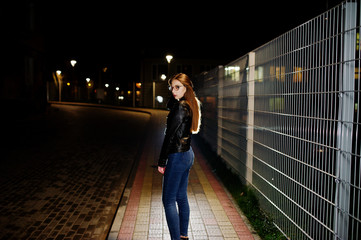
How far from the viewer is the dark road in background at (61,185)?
4.33 m

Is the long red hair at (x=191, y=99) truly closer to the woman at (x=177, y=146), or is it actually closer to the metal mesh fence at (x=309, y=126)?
the woman at (x=177, y=146)

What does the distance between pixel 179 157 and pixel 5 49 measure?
17633 mm

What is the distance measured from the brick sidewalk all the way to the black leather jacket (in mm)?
1283

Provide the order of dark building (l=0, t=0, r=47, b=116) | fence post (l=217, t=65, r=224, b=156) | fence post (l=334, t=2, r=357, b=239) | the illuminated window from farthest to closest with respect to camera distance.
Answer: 1. dark building (l=0, t=0, r=47, b=116)
2. fence post (l=217, t=65, r=224, b=156)
3. the illuminated window
4. fence post (l=334, t=2, r=357, b=239)

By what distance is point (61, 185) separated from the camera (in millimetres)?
6293

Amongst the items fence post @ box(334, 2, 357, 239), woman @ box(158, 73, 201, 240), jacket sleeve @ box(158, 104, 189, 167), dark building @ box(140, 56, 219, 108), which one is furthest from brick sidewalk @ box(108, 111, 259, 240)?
dark building @ box(140, 56, 219, 108)

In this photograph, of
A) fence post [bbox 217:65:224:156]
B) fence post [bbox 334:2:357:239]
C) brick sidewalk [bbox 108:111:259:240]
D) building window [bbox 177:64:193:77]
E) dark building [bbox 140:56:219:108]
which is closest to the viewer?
fence post [bbox 334:2:357:239]

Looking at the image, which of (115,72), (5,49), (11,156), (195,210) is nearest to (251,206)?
(195,210)

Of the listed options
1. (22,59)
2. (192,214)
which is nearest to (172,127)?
(192,214)

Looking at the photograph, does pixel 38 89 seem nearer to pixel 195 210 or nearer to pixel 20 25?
pixel 20 25

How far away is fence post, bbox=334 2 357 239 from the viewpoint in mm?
2385

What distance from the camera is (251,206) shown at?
461cm

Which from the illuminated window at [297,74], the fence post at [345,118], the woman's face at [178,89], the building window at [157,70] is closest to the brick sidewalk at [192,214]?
the fence post at [345,118]

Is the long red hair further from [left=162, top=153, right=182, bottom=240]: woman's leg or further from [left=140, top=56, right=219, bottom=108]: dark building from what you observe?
[left=140, top=56, right=219, bottom=108]: dark building
